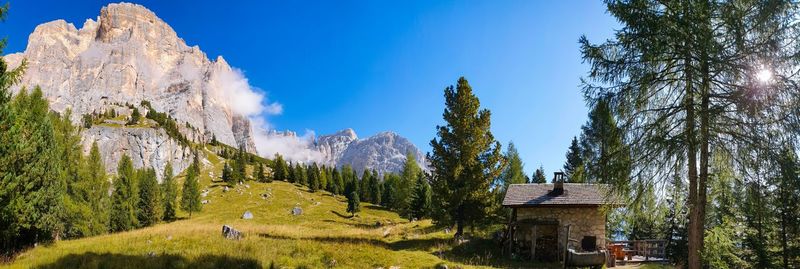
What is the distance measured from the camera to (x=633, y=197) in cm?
1206

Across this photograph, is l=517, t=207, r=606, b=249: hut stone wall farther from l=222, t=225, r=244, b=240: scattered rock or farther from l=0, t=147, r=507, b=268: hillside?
l=222, t=225, r=244, b=240: scattered rock

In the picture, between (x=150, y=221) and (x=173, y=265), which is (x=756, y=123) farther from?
(x=150, y=221)

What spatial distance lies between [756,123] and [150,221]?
203 feet

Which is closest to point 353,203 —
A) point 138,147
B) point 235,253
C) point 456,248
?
point 456,248

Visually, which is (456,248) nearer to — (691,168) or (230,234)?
(230,234)

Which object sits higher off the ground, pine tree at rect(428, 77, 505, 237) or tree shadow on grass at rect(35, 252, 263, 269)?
pine tree at rect(428, 77, 505, 237)

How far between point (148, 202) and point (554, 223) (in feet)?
173

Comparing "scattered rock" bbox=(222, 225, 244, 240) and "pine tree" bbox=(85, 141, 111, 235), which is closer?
"scattered rock" bbox=(222, 225, 244, 240)

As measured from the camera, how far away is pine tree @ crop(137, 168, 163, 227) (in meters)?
53.8

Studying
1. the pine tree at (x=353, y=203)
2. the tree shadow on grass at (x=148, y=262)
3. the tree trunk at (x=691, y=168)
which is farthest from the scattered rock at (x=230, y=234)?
the pine tree at (x=353, y=203)

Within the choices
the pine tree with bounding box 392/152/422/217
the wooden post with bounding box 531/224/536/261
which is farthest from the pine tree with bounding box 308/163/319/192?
the wooden post with bounding box 531/224/536/261

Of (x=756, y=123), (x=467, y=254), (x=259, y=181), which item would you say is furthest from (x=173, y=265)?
(x=259, y=181)

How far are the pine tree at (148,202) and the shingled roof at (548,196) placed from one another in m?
49.2

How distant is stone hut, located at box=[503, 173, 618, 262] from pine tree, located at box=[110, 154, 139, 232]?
130 feet
